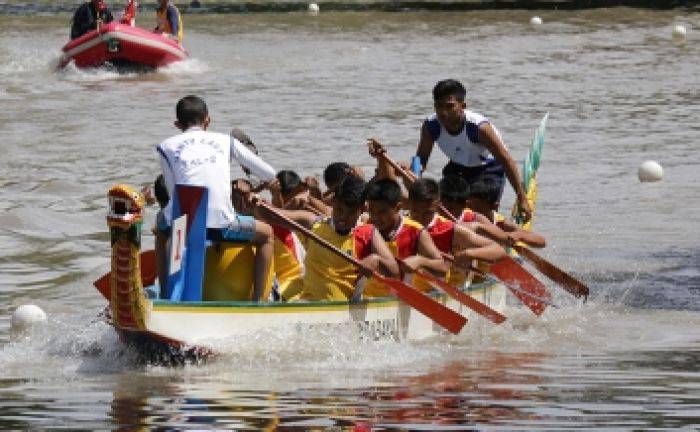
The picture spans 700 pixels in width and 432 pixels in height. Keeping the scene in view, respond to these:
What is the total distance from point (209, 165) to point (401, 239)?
1.56 meters

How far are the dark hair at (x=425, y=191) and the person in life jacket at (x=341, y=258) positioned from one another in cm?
51

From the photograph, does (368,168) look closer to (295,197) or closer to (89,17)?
(295,197)

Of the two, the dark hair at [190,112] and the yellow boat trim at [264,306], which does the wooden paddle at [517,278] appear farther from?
the dark hair at [190,112]

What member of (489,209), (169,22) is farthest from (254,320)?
(169,22)

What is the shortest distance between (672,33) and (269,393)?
1073 inches

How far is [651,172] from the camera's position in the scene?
1994 centimetres

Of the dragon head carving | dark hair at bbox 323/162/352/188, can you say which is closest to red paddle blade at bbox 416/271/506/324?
dark hair at bbox 323/162/352/188

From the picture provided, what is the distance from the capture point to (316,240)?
10.8 m

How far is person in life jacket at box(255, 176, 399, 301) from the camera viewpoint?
35.9 feet

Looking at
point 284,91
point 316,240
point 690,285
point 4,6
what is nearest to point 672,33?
point 284,91

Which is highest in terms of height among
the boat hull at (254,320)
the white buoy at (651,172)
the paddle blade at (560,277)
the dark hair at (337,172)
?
the dark hair at (337,172)

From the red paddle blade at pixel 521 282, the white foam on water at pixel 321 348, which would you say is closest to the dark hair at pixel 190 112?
the white foam on water at pixel 321 348

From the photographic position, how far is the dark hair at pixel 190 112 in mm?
10711

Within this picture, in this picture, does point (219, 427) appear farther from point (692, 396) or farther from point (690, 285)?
point (690, 285)
